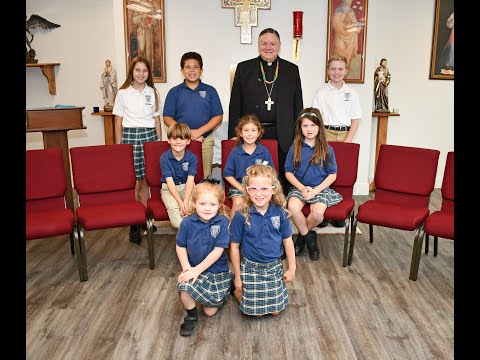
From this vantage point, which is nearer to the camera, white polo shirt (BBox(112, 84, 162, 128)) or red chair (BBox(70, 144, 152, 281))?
red chair (BBox(70, 144, 152, 281))

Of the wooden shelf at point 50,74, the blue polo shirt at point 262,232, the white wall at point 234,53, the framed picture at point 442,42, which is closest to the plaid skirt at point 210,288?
the blue polo shirt at point 262,232

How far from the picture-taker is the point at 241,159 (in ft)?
12.2

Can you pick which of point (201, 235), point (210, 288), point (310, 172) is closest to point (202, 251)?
point (201, 235)

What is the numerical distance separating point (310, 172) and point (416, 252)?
3.13ft

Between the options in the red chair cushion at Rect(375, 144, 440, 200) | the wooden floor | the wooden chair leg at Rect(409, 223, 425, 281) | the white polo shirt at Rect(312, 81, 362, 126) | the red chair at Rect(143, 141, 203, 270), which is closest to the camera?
the wooden floor

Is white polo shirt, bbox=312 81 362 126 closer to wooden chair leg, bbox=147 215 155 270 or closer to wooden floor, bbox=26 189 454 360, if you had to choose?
wooden floor, bbox=26 189 454 360

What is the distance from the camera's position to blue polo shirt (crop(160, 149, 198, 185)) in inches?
145

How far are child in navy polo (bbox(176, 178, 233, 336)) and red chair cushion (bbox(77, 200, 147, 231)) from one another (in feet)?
2.62

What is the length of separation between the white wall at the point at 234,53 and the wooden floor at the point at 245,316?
7.26ft

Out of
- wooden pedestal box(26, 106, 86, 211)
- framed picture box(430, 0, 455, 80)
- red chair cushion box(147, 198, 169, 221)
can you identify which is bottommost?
red chair cushion box(147, 198, 169, 221)

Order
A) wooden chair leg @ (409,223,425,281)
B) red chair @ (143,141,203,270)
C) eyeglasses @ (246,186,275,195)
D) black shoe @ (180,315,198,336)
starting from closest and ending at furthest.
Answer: black shoe @ (180,315,198,336) < eyeglasses @ (246,186,275,195) < wooden chair leg @ (409,223,425,281) < red chair @ (143,141,203,270)

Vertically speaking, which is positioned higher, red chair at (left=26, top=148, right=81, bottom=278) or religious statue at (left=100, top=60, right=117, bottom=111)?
religious statue at (left=100, top=60, right=117, bottom=111)

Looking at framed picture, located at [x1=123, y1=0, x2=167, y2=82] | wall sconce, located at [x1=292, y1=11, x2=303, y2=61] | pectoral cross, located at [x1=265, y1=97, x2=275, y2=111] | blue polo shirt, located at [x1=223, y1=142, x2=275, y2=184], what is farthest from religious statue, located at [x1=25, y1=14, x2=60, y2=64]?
blue polo shirt, located at [x1=223, y1=142, x2=275, y2=184]
